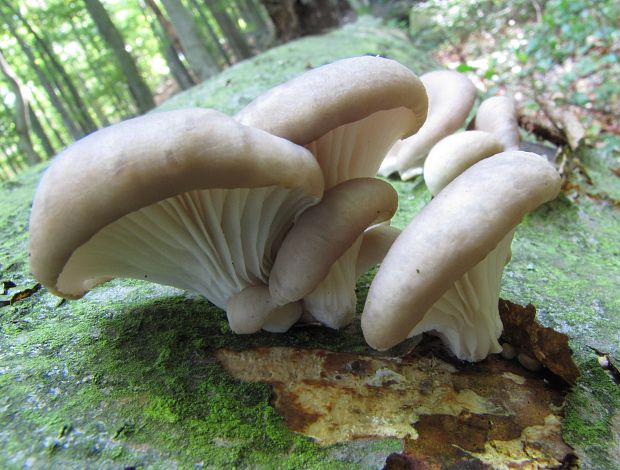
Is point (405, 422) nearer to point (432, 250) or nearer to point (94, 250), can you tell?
point (432, 250)

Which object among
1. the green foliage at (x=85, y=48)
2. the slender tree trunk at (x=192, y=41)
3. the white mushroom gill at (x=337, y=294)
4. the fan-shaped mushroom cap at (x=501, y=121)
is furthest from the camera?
the green foliage at (x=85, y=48)

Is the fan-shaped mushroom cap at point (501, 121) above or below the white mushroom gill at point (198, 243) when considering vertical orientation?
below

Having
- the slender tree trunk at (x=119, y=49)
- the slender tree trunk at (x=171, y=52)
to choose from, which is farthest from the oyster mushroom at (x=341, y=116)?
the slender tree trunk at (x=171, y=52)

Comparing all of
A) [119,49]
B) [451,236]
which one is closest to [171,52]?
[119,49]

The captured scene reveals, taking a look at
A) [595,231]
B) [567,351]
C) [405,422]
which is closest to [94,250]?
[405,422]

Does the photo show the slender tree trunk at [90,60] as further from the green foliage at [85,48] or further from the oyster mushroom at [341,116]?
the oyster mushroom at [341,116]

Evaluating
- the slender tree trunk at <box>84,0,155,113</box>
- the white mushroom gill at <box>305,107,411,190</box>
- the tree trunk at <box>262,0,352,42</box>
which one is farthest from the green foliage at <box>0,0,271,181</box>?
the white mushroom gill at <box>305,107,411,190</box>

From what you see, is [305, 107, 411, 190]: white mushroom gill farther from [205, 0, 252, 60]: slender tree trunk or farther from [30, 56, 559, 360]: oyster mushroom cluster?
[205, 0, 252, 60]: slender tree trunk
